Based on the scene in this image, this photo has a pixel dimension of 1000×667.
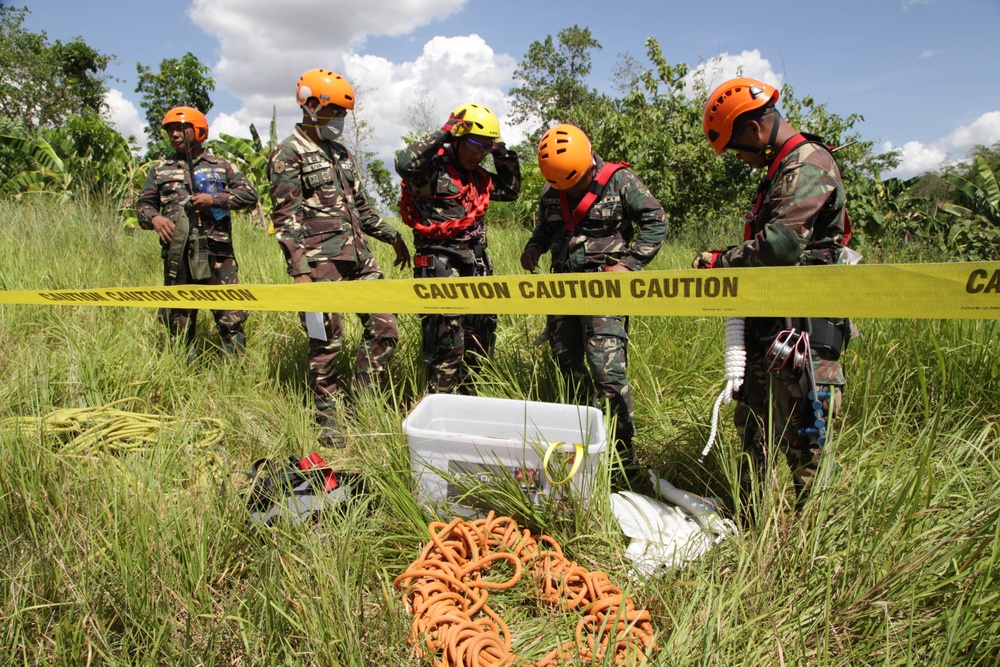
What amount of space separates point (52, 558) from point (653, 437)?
2.75 m

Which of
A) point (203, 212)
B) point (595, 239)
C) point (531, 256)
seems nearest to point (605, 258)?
point (595, 239)

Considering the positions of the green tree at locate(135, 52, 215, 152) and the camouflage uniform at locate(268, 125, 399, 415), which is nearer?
the camouflage uniform at locate(268, 125, 399, 415)

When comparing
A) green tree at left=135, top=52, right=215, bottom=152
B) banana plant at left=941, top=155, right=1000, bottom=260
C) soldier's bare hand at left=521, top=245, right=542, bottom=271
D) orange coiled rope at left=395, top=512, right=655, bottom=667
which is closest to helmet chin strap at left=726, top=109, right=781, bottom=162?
soldier's bare hand at left=521, top=245, right=542, bottom=271

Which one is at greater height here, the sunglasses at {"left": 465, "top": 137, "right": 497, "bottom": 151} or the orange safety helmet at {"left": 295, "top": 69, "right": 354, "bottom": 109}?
the orange safety helmet at {"left": 295, "top": 69, "right": 354, "bottom": 109}

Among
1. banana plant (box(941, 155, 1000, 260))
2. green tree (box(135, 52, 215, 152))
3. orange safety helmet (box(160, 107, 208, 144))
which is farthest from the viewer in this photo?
green tree (box(135, 52, 215, 152))

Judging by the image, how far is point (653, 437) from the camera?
3.38 m

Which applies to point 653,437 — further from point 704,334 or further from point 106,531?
point 106,531

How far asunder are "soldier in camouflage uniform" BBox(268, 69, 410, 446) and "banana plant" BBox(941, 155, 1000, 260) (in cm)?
728

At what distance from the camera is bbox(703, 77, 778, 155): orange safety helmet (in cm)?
236

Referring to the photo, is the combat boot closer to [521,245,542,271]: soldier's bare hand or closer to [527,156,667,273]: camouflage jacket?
[521,245,542,271]: soldier's bare hand

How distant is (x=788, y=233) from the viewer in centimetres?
220

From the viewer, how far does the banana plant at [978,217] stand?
7305mm

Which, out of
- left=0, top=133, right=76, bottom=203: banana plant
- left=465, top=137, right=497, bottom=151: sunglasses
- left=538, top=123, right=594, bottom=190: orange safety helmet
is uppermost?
left=0, top=133, right=76, bottom=203: banana plant

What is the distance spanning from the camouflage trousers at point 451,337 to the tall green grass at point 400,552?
36.0 inches
